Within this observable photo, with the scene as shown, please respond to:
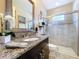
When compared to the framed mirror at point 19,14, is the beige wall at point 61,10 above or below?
above

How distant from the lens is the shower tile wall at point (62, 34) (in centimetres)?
519

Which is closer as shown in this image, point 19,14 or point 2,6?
point 2,6

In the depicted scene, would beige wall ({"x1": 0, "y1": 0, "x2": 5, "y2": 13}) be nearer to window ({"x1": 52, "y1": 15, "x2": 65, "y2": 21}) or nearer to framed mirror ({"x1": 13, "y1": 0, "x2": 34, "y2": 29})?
framed mirror ({"x1": 13, "y1": 0, "x2": 34, "y2": 29})

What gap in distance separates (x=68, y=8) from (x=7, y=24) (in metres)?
4.50

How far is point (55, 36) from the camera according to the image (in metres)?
5.83

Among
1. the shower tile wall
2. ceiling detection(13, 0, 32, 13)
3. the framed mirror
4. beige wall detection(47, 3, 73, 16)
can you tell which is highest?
beige wall detection(47, 3, 73, 16)

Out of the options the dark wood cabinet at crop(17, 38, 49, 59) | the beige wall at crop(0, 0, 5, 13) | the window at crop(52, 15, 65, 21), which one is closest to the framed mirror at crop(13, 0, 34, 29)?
the beige wall at crop(0, 0, 5, 13)

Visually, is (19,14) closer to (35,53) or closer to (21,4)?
(21,4)

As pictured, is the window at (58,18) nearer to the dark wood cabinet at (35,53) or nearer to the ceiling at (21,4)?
the ceiling at (21,4)

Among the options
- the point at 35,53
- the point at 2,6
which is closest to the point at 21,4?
the point at 2,6

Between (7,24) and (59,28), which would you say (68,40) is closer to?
(59,28)

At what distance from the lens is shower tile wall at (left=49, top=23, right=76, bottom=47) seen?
204 inches

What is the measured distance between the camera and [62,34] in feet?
18.2

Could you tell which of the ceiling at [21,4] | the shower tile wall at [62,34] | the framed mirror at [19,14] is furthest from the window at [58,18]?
the framed mirror at [19,14]
